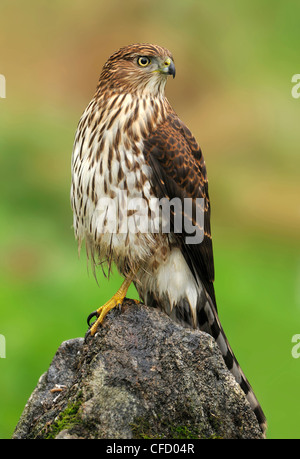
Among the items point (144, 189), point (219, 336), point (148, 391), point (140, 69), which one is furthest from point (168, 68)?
point (148, 391)

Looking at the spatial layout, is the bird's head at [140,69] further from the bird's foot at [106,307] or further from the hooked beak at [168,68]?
the bird's foot at [106,307]

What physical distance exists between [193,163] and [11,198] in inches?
289

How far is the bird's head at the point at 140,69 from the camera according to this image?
4.18 m

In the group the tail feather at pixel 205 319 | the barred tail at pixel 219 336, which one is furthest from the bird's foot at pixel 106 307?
the barred tail at pixel 219 336

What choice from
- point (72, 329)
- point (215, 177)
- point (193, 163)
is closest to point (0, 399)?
point (72, 329)

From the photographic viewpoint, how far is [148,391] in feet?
11.7

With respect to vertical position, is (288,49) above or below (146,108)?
above

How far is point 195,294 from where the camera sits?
434 centimetres

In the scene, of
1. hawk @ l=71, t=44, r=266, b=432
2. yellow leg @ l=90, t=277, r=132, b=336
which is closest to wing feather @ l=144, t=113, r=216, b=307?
hawk @ l=71, t=44, r=266, b=432

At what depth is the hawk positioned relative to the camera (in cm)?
404

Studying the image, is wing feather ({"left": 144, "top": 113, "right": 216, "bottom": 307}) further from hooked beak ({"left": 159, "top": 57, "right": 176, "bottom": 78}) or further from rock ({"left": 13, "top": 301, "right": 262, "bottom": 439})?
rock ({"left": 13, "top": 301, "right": 262, "bottom": 439})

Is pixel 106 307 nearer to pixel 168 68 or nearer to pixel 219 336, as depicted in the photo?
pixel 219 336
